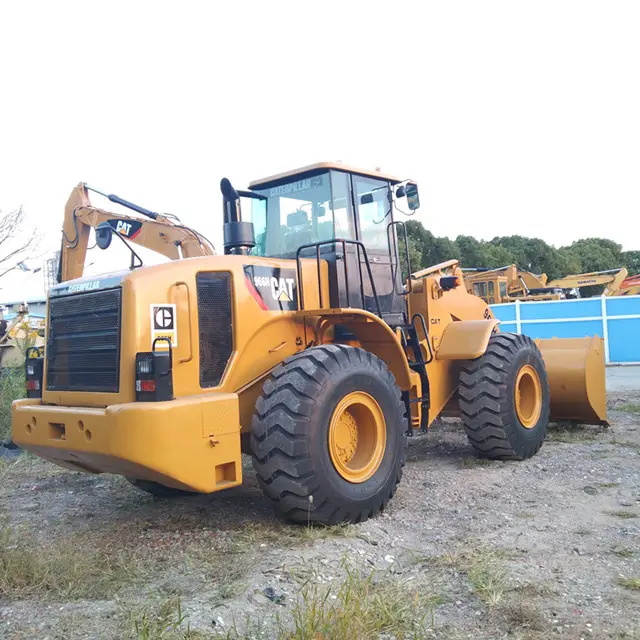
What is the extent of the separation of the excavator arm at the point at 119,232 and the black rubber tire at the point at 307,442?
3433 millimetres

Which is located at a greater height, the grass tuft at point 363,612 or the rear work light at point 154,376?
the rear work light at point 154,376

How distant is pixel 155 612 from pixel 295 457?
1421 millimetres

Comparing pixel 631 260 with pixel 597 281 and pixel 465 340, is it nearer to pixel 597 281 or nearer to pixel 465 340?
pixel 597 281

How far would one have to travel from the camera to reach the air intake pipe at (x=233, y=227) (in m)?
5.53

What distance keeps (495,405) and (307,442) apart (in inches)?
107

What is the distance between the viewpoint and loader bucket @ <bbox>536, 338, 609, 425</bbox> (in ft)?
26.5

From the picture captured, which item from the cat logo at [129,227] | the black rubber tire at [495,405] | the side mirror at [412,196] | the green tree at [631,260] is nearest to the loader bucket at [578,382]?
the black rubber tire at [495,405]

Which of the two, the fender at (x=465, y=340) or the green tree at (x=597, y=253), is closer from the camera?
the fender at (x=465, y=340)

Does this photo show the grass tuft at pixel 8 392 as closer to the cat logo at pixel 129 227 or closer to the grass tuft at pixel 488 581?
the cat logo at pixel 129 227

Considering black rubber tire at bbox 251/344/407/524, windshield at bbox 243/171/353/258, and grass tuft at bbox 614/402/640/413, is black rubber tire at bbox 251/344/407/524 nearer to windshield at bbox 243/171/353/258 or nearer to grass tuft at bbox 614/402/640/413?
windshield at bbox 243/171/353/258

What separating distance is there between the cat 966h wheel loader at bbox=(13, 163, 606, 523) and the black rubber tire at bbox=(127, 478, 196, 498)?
0.03m

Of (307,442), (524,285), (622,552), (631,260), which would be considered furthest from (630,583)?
(631,260)

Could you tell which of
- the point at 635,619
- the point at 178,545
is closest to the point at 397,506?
the point at 178,545

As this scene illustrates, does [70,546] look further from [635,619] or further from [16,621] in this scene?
[635,619]
